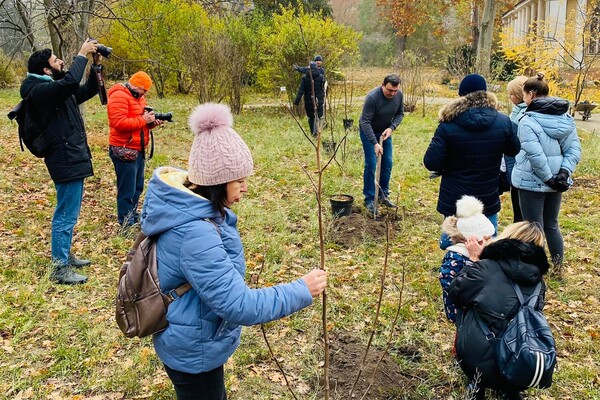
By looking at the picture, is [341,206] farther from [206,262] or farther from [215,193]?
[206,262]

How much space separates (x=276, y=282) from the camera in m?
4.51

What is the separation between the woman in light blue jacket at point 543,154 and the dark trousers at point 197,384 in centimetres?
314

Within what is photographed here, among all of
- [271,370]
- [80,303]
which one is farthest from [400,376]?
[80,303]

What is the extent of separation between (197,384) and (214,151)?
0.89 meters

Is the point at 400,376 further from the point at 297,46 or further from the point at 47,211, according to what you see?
the point at 297,46

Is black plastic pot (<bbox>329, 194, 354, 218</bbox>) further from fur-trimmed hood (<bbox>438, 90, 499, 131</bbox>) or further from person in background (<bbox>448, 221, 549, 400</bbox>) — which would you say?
person in background (<bbox>448, 221, 549, 400</bbox>)

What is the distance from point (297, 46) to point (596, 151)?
806 cm

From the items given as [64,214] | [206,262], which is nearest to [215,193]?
[206,262]

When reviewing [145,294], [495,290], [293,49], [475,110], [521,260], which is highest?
[293,49]

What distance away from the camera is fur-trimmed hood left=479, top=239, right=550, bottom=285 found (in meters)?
2.55

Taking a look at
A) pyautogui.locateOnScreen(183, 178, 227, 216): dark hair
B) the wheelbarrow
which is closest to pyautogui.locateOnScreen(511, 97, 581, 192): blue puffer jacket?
Result: pyautogui.locateOnScreen(183, 178, 227, 216): dark hair

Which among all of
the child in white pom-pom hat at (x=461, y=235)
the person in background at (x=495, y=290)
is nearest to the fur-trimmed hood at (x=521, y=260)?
the person in background at (x=495, y=290)

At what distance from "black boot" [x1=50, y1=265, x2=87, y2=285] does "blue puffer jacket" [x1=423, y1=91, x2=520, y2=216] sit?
10.2ft

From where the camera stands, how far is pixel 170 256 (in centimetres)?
170
